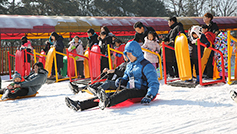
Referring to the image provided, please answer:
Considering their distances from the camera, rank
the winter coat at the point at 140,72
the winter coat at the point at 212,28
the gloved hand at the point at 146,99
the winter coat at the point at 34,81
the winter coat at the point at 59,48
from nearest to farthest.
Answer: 1. the gloved hand at the point at 146,99
2. the winter coat at the point at 140,72
3. the winter coat at the point at 34,81
4. the winter coat at the point at 212,28
5. the winter coat at the point at 59,48

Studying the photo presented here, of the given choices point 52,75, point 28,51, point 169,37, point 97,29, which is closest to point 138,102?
point 169,37

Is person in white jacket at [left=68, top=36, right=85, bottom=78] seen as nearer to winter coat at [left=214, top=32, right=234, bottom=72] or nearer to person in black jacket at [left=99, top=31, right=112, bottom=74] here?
person in black jacket at [left=99, top=31, right=112, bottom=74]

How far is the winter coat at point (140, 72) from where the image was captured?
386 cm

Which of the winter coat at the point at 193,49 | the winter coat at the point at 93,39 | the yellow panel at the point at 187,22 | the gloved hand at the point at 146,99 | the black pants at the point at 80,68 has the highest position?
the yellow panel at the point at 187,22

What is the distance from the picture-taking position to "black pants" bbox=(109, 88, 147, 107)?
11.7 ft

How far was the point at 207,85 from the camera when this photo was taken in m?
5.66

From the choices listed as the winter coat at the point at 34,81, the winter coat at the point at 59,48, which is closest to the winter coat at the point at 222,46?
the winter coat at the point at 34,81

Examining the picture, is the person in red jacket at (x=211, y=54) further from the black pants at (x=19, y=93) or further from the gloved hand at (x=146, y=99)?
the black pants at (x=19, y=93)

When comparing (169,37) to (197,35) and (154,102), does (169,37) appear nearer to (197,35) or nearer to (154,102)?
(197,35)

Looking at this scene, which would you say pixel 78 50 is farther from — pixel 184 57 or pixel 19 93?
pixel 184 57

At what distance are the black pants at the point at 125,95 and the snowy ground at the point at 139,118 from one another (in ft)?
0.49

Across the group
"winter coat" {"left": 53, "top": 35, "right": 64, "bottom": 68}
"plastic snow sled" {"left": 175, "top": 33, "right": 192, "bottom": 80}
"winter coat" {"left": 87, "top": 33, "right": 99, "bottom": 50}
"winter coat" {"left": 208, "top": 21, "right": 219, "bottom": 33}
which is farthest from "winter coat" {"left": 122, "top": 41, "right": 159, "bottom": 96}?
"winter coat" {"left": 53, "top": 35, "right": 64, "bottom": 68}

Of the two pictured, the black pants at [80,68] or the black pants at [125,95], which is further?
the black pants at [80,68]

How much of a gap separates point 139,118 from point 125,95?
60cm
